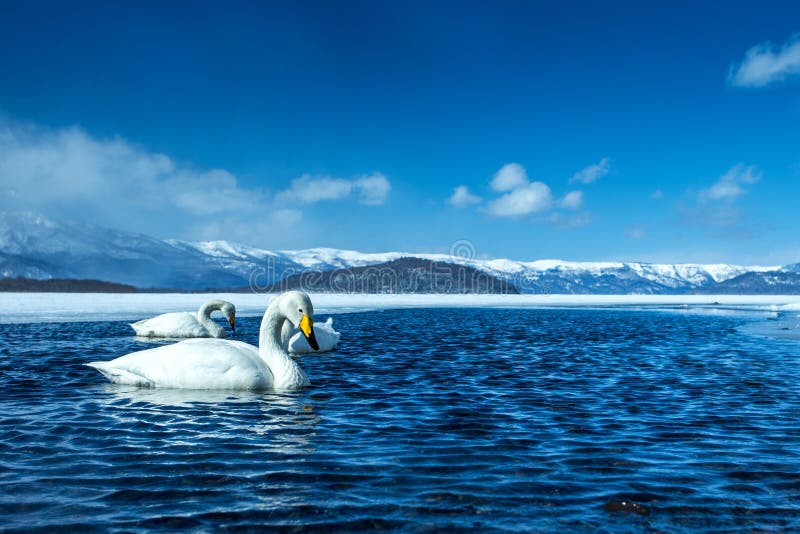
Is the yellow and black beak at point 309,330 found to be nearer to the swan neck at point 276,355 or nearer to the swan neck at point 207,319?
the swan neck at point 276,355

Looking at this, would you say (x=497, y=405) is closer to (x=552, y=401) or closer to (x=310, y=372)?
(x=552, y=401)

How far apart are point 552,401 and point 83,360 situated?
11.4m

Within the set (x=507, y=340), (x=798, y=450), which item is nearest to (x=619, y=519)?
(x=798, y=450)

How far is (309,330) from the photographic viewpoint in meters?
11.3

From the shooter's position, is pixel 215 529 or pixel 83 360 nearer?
pixel 215 529

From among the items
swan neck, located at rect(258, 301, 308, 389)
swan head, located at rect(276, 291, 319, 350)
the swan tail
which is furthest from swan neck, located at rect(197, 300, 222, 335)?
swan head, located at rect(276, 291, 319, 350)

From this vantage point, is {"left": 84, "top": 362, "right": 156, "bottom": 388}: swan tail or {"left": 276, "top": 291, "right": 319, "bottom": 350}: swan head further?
{"left": 84, "top": 362, "right": 156, "bottom": 388}: swan tail

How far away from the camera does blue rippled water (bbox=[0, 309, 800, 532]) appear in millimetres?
5793

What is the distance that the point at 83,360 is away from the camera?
1617 cm

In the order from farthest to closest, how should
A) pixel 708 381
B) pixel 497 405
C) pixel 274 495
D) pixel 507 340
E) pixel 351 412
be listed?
1. pixel 507 340
2. pixel 708 381
3. pixel 497 405
4. pixel 351 412
5. pixel 274 495

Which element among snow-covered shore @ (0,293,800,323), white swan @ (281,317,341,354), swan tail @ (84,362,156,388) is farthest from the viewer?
snow-covered shore @ (0,293,800,323)

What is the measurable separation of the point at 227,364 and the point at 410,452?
492 cm

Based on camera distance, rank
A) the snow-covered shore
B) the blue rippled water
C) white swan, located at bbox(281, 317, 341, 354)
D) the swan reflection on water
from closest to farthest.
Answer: the blue rippled water < the swan reflection on water < white swan, located at bbox(281, 317, 341, 354) < the snow-covered shore

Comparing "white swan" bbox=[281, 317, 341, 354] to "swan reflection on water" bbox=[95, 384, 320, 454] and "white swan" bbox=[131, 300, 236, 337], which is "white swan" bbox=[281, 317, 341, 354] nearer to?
"white swan" bbox=[131, 300, 236, 337]
